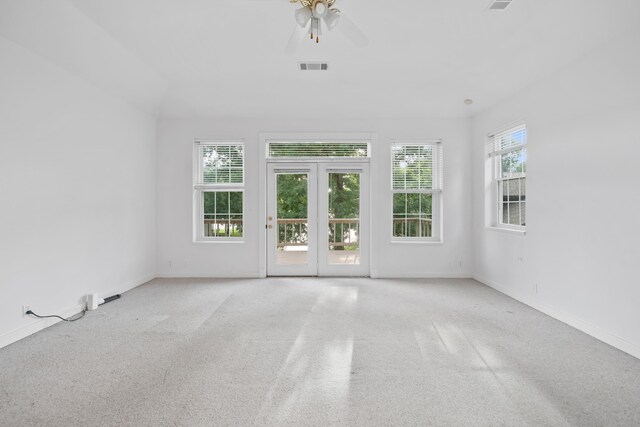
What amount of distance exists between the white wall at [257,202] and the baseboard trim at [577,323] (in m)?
1.10

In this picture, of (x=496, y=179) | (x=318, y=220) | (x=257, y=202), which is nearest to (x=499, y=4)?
(x=496, y=179)

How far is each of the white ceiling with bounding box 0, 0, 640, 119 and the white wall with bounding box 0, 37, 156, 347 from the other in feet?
1.01

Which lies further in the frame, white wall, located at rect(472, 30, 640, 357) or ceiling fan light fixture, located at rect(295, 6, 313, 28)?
white wall, located at rect(472, 30, 640, 357)

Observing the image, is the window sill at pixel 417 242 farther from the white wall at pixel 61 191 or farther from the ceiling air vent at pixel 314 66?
the white wall at pixel 61 191

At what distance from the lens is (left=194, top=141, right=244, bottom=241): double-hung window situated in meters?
5.25

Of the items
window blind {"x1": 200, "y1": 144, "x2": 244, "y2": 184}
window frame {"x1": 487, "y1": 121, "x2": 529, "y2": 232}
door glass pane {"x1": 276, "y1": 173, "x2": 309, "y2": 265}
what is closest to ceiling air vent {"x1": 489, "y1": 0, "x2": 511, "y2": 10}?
window frame {"x1": 487, "y1": 121, "x2": 529, "y2": 232}

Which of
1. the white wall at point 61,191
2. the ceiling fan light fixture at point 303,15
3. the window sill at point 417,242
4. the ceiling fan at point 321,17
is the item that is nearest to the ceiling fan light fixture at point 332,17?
the ceiling fan at point 321,17

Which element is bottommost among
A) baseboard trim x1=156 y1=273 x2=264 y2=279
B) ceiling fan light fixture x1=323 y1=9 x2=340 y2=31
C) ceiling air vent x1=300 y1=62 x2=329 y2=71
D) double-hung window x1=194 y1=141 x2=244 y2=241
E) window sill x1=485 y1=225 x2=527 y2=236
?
baseboard trim x1=156 y1=273 x2=264 y2=279

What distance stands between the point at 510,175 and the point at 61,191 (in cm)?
517

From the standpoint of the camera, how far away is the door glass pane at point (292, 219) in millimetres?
5234

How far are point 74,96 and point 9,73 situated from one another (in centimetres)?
70

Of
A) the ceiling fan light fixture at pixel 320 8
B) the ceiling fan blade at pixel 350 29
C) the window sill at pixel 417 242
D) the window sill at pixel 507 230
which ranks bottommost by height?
the window sill at pixel 417 242

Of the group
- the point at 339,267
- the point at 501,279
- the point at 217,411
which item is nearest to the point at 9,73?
the point at 217,411

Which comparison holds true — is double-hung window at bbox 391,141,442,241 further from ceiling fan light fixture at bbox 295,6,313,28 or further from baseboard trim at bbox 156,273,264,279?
ceiling fan light fixture at bbox 295,6,313,28
